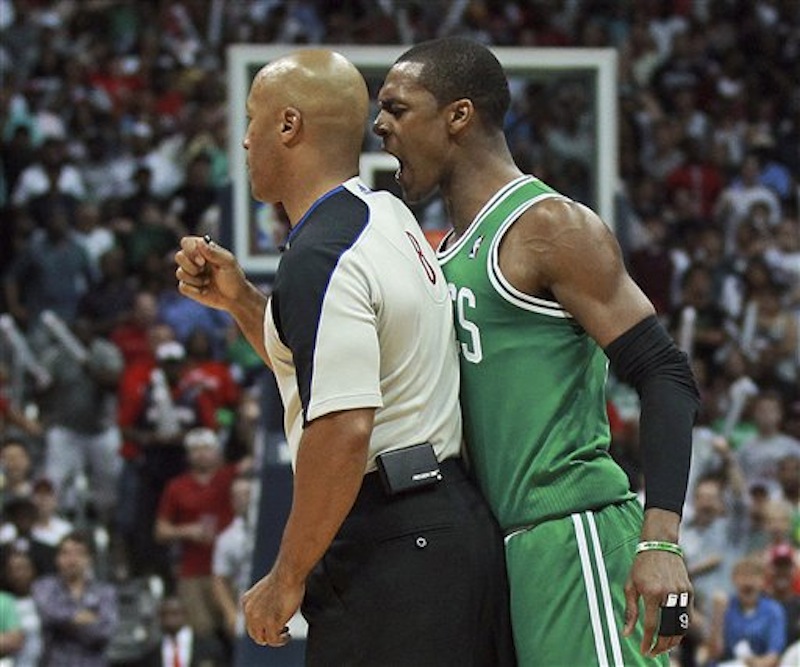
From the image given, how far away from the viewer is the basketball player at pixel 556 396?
3.77 m

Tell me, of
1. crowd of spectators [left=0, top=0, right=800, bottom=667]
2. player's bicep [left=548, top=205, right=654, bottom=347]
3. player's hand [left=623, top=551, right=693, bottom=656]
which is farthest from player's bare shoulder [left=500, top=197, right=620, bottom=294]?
crowd of spectators [left=0, top=0, right=800, bottom=667]

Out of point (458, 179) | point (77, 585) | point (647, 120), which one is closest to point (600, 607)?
point (458, 179)

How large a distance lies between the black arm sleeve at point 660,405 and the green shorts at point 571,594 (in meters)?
0.21

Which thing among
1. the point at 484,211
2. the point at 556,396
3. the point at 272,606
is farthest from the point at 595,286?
the point at 272,606

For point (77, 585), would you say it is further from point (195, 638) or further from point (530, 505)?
point (530, 505)

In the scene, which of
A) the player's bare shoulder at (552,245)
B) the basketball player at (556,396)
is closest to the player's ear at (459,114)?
the basketball player at (556,396)

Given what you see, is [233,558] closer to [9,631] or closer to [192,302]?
[9,631]

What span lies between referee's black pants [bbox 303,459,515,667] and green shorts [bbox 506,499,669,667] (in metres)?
0.10

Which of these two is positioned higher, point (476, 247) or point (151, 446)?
point (476, 247)

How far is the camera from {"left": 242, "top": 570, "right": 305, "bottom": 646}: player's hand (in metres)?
3.63

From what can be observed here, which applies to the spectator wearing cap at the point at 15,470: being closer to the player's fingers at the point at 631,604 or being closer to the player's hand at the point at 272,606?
the player's hand at the point at 272,606

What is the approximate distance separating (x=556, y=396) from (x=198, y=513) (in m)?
8.69

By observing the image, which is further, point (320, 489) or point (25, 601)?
point (25, 601)

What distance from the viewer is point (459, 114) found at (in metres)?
4.08
